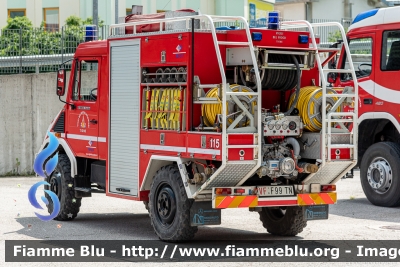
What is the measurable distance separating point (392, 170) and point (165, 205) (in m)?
5.79

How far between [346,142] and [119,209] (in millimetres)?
5438

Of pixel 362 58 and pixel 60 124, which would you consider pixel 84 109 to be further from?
pixel 362 58

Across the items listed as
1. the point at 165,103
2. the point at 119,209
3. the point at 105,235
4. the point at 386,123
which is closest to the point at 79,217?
the point at 119,209

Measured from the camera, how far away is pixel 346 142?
452 inches

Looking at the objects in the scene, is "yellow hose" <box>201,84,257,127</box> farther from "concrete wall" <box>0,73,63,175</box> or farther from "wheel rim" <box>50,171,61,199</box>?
"concrete wall" <box>0,73,63,175</box>

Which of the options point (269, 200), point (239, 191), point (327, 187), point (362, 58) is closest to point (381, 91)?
point (362, 58)

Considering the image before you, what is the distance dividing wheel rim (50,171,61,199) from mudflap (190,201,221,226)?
3596mm

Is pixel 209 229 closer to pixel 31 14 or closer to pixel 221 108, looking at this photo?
pixel 221 108

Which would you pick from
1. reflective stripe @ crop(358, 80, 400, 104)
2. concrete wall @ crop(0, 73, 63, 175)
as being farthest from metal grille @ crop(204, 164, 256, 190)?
concrete wall @ crop(0, 73, 63, 175)

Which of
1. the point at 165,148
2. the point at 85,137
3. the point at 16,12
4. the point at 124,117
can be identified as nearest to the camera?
the point at 165,148

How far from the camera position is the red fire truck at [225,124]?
10766mm

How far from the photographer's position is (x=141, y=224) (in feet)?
45.0

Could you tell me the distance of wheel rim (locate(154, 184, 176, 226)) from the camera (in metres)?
11.4

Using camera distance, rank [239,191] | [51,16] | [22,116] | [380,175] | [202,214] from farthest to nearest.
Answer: [51,16]
[22,116]
[380,175]
[202,214]
[239,191]
